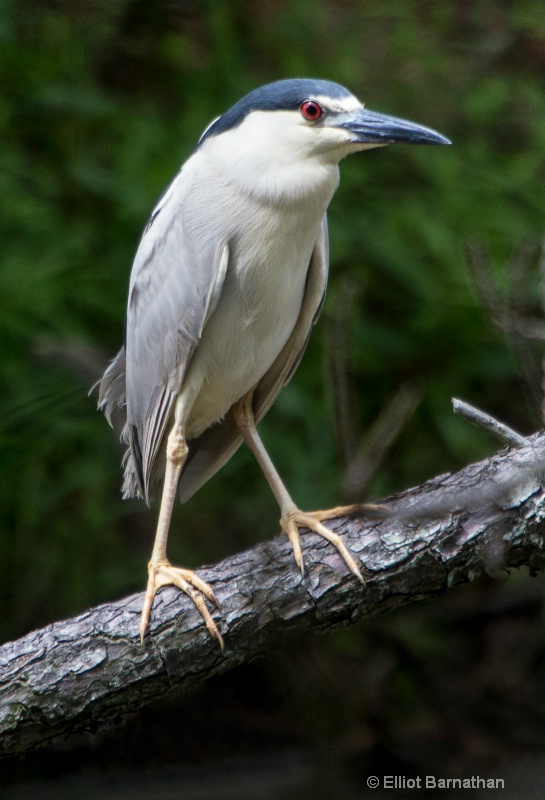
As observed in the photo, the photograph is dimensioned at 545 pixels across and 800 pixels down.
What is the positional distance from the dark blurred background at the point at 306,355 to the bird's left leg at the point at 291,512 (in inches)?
20.7

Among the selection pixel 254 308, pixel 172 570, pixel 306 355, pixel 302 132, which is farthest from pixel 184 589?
pixel 306 355

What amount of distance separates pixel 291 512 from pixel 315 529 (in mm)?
143

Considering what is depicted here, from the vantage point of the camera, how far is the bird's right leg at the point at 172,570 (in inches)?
72.1

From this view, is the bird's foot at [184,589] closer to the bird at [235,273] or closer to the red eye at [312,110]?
the bird at [235,273]

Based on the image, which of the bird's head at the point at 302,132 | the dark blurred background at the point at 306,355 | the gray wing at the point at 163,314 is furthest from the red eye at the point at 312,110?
the dark blurred background at the point at 306,355

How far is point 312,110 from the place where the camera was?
78.2 inches

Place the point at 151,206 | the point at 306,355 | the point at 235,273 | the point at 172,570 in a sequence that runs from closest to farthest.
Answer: the point at 172,570 < the point at 235,273 < the point at 151,206 < the point at 306,355

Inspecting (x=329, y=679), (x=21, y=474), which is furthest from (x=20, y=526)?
(x=329, y=679)

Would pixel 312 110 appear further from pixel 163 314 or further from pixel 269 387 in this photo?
pixel 269 387

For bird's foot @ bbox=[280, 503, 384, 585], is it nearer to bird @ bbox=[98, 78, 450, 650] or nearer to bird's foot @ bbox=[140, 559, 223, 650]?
bird @ bbox=[98, 78, 450, 650]

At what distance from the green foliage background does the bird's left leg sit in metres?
0.62

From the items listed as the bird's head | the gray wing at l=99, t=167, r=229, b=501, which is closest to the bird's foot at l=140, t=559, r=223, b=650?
the gray wing at l=99, t=167, r=229, b=501

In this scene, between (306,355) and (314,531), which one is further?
(306,355)

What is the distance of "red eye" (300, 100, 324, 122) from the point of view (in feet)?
6.50
